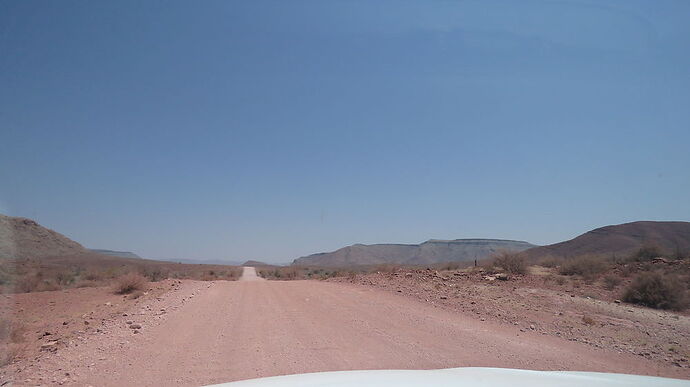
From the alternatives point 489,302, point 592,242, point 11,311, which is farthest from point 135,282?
point 592,242

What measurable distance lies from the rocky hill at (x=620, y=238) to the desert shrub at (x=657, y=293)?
159 ft

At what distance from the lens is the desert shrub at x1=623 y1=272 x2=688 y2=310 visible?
17172 millimetres

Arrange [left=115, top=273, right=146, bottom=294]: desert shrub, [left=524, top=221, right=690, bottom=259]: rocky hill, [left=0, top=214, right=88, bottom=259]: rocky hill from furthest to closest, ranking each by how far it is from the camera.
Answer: [left=524, top=221, right=690, bottom=259]: rocky hill
[left=0, top=214, right=88, bottom=259]: rocky hill
[left=115, top=273, right=146, bottom=294]: desert shrub

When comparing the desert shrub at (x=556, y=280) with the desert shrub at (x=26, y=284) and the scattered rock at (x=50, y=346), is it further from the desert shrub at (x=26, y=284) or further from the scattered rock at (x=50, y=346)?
the desert shrub at (x=26, y=284)

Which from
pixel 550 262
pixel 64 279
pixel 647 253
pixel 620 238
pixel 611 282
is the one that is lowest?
pixel 611 282

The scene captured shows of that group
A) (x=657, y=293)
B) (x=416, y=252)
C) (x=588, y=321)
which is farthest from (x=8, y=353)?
(x=416, y=252)

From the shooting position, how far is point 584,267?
2673 centimetres

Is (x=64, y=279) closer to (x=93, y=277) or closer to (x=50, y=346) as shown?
(x=93, y=277)

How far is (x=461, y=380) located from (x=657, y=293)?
51.2 feet

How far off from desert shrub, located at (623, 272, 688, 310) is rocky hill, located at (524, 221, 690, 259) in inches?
1907

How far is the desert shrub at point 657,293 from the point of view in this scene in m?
17.2

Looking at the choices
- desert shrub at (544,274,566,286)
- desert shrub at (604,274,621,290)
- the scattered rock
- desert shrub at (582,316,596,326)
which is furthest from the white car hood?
desert shrub at (544,274,566,286)

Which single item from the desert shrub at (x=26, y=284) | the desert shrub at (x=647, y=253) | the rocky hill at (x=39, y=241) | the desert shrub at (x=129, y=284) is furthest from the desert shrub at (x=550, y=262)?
the rocky hill at (x=39, y=241)

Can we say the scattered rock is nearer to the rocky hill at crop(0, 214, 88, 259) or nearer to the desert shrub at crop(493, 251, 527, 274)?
the desert shrub at crop(493, 251, 527, 274)
